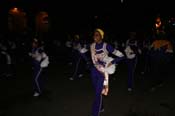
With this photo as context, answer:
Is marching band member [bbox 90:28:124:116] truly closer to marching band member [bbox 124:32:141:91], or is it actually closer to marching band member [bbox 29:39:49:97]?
marching band member [bbox 29:39:49:97]

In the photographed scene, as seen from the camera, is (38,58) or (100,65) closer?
(100,65)

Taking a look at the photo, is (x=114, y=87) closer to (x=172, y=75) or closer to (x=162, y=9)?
(x=172, y=75)

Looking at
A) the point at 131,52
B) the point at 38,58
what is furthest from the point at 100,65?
the point at 131,52

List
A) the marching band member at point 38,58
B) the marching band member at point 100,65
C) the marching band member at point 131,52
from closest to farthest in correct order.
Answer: the marching band member at point 100,65 → the marching band member at point 38,58 → the marching band member at point 131,52

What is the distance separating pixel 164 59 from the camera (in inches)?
456

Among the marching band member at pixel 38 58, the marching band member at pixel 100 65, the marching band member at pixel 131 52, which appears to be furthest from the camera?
the marching band member at pixel 131 52

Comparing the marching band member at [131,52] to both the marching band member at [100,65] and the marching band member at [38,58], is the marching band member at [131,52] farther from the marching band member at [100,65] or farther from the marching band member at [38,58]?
the marching band member at [100,65]

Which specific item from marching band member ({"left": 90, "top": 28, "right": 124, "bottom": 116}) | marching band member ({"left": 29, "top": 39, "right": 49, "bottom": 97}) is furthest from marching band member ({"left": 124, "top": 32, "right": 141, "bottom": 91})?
marching band member ({"left": 90, "top": 28, "right": 124, "bottom": 116})

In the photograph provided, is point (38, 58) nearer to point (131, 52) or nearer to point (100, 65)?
point (100, 65)

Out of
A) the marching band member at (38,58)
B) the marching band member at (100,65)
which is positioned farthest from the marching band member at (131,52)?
the marching band member at (100,65)

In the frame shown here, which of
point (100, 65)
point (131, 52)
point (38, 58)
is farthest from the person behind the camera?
point (131, 52)

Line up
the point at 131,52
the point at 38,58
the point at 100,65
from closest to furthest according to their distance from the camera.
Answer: the point at 100,65, the point at 38,58, the point at 131,52

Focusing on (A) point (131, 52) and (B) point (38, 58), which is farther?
(A) point (131, 52)

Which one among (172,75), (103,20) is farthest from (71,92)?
(103,20)
